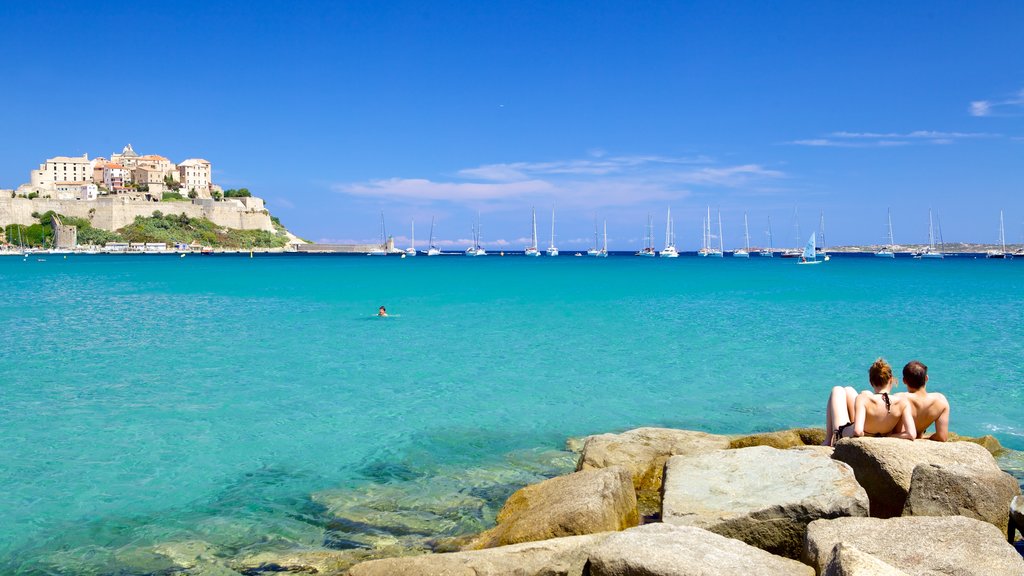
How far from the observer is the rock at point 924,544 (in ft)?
14.2

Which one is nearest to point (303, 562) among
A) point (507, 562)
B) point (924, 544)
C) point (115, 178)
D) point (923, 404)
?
point (507, 562)

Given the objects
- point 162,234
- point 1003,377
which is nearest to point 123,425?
point 1003,377

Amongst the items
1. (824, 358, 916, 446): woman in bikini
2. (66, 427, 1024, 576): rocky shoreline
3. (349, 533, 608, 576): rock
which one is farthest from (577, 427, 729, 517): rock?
(349, 533, 608, 576): rock

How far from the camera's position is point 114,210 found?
455 feet

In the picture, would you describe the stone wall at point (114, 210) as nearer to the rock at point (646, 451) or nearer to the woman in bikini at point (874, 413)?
the rock at point (646, 451)

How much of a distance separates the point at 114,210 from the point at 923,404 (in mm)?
155093

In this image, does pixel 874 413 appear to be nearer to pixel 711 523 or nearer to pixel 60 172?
pixel 711 523

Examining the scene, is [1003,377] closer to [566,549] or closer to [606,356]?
[606,356]

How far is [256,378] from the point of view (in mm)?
16219

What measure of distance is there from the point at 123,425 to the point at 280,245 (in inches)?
6494

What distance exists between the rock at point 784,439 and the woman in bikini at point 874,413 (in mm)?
1276

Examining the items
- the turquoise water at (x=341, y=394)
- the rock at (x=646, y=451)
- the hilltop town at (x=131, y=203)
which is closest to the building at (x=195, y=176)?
the hilltop town at (x=131, y=203)

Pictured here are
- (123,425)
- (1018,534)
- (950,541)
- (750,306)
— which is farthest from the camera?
(750,306)

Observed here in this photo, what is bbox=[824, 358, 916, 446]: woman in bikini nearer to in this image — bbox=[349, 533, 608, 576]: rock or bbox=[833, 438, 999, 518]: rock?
bbox=[833, 438, 999, 518]: rock
